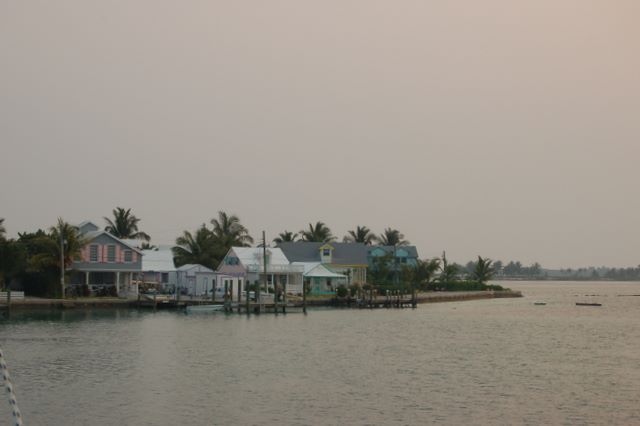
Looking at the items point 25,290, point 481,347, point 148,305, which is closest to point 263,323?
point 148,305

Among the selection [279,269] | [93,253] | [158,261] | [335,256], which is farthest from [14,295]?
[335,256]

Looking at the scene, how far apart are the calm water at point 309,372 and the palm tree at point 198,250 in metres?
32.3

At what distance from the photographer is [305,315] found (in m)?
77.9

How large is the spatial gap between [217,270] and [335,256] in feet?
68.8

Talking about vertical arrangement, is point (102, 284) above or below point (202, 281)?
below

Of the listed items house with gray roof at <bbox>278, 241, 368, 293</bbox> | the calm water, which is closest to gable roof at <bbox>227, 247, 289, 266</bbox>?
house with gray roof at <bbox>278, 241, 368, 293</bbox>

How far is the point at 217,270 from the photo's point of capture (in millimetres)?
96500

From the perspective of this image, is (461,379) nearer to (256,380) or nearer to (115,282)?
(256,380)

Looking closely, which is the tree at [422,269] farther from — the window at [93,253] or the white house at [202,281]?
the window at [93,253]

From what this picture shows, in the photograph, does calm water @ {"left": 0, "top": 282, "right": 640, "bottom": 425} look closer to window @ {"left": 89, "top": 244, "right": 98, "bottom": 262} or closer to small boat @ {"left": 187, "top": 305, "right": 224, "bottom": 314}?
small boat @ {"left": 187, "top": 305, "right": 224, "bottom": 314}

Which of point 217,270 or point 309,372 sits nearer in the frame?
point 309,372

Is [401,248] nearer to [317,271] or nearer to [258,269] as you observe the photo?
[317,271]

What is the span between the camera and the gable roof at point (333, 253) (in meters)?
108

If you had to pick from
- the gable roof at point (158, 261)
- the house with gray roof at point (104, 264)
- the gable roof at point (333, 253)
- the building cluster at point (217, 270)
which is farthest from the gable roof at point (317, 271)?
the house with gray roof at point (104, 264)
